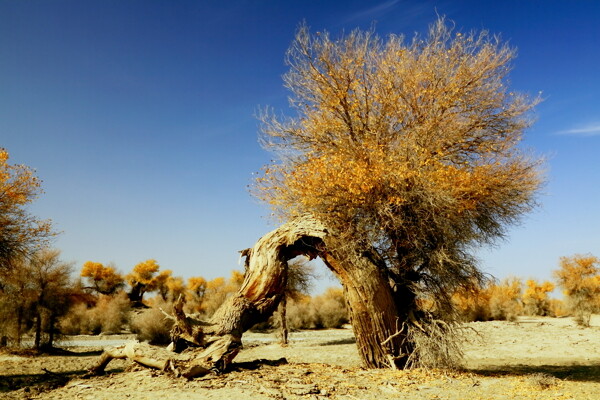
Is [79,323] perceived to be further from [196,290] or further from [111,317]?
[196,290]

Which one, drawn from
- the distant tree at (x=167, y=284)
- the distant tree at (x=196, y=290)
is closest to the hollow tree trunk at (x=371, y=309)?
the distant tree at (x=196, y=290)

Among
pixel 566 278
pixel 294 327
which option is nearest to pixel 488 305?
pixel 566 278

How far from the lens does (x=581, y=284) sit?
33156 mm

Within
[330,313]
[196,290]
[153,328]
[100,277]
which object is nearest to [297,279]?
[153,328]

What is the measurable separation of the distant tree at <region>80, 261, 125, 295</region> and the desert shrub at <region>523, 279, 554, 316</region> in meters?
53.0

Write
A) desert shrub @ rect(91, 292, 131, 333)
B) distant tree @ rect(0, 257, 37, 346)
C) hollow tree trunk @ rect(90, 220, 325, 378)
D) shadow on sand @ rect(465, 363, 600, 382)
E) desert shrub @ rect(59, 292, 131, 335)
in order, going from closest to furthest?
hollow tree trunk @ rect(90, 220, 325, 378) < shadow on sand @ rect(465, 363, 600, 382) < distant tree @ rect(0, 257, 37, 346) < desert shrub @ rect(59, 292, 131, 335) < desert shrub @ rect(91, 292, 131, 333)

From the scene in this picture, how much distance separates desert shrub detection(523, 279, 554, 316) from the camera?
161 ft

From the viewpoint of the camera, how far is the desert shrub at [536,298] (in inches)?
1934

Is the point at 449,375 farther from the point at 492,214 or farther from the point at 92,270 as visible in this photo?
the point at 92,270

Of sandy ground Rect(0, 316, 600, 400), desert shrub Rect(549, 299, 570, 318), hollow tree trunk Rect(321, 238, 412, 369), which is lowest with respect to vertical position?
desert shrub Rect(549, 299, 570, 318)

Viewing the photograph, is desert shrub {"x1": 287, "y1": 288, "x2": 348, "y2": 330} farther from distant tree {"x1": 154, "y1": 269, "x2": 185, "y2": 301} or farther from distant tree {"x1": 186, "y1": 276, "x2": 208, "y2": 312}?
distant tree {"x1": 154, "y1": 269, "x2": 185, "y2": 301}

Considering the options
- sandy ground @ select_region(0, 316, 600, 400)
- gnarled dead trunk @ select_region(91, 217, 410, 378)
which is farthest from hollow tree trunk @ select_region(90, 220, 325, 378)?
sandy ground @ select_region(0, 316, 600, 400)

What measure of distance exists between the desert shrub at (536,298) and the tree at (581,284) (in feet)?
51.8

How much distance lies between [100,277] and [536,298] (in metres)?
56.2
